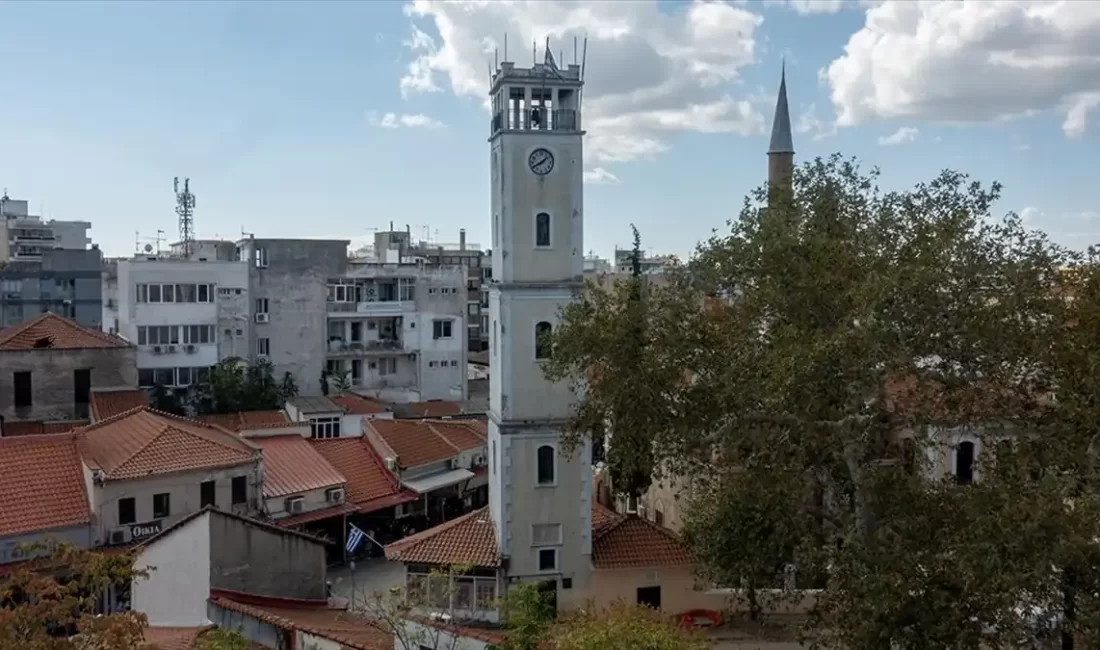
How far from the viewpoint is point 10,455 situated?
24516mm

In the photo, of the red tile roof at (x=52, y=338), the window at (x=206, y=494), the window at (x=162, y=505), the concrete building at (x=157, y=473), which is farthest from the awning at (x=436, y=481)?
the red tile roof at (x=52, y=338)

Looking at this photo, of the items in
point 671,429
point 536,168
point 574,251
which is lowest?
point 671,429

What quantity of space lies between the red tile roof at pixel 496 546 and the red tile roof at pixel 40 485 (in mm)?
8149

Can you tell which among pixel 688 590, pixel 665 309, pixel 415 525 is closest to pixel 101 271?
pixel 415 525

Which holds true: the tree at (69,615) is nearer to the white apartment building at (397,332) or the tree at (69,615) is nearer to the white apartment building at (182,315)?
the white apartment building at (182,315)

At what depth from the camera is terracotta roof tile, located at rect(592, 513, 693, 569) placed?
22.9 meters

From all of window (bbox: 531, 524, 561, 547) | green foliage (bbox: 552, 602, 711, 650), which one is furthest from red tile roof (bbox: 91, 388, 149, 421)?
green foliage (bbox: 552, 602, 711, 650)

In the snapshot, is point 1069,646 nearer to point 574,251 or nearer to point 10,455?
point 574,251

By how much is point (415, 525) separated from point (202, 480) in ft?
25.9

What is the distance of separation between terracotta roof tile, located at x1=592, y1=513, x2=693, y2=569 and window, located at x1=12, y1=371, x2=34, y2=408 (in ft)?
69.4

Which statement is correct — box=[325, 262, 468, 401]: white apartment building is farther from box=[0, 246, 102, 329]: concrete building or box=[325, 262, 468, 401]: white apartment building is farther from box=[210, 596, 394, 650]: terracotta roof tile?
box=[210, 596, 394, 650]: terracotta roof tile

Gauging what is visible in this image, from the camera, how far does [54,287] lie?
172 feet

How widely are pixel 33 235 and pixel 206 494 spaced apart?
48.2 m

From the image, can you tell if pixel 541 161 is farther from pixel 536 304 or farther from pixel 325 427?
pixel 325 427
